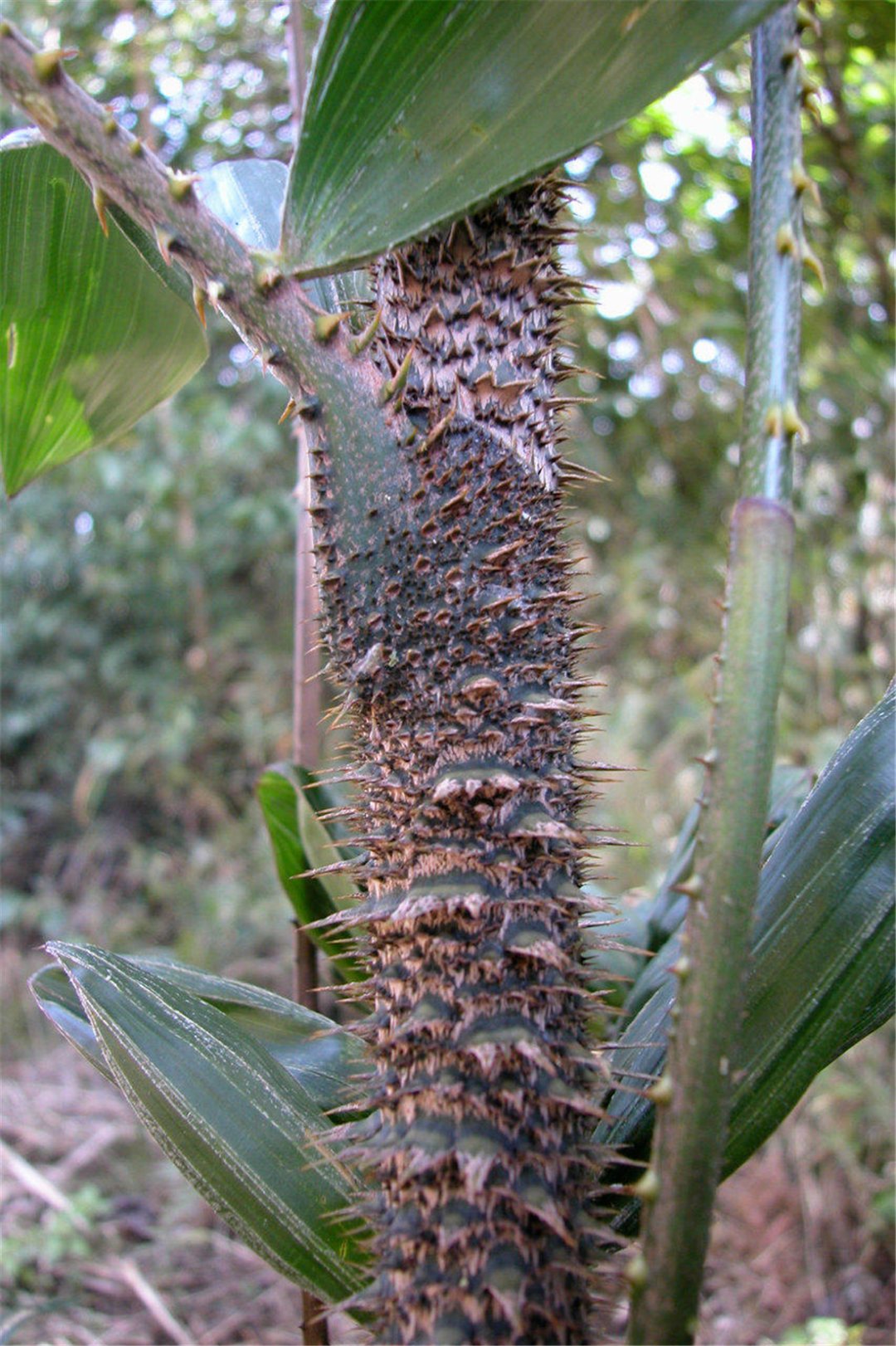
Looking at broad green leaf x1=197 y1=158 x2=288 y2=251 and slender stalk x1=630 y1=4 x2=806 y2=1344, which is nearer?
slender stalk x1=630 y1=4 x2=806 y2=1344

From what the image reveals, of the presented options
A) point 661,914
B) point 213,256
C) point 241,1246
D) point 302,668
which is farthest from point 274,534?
point 213,256

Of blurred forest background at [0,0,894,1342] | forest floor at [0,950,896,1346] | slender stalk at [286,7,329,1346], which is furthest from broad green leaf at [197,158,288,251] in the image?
forest floor at [0,950,896,1346]

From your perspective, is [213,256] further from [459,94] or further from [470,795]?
[470,795]

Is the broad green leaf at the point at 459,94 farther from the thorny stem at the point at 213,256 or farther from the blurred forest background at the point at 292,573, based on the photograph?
the blurred forest background at the point at 292,573

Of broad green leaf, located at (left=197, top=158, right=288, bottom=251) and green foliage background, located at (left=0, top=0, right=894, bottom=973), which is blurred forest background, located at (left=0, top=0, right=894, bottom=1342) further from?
broad green leaf, located at (left=197, top=158, right=288, bottom=251)

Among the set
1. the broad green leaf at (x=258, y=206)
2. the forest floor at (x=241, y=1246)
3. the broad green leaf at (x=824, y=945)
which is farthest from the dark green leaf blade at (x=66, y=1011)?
A: the forest floor at (x=241, y=1246)
